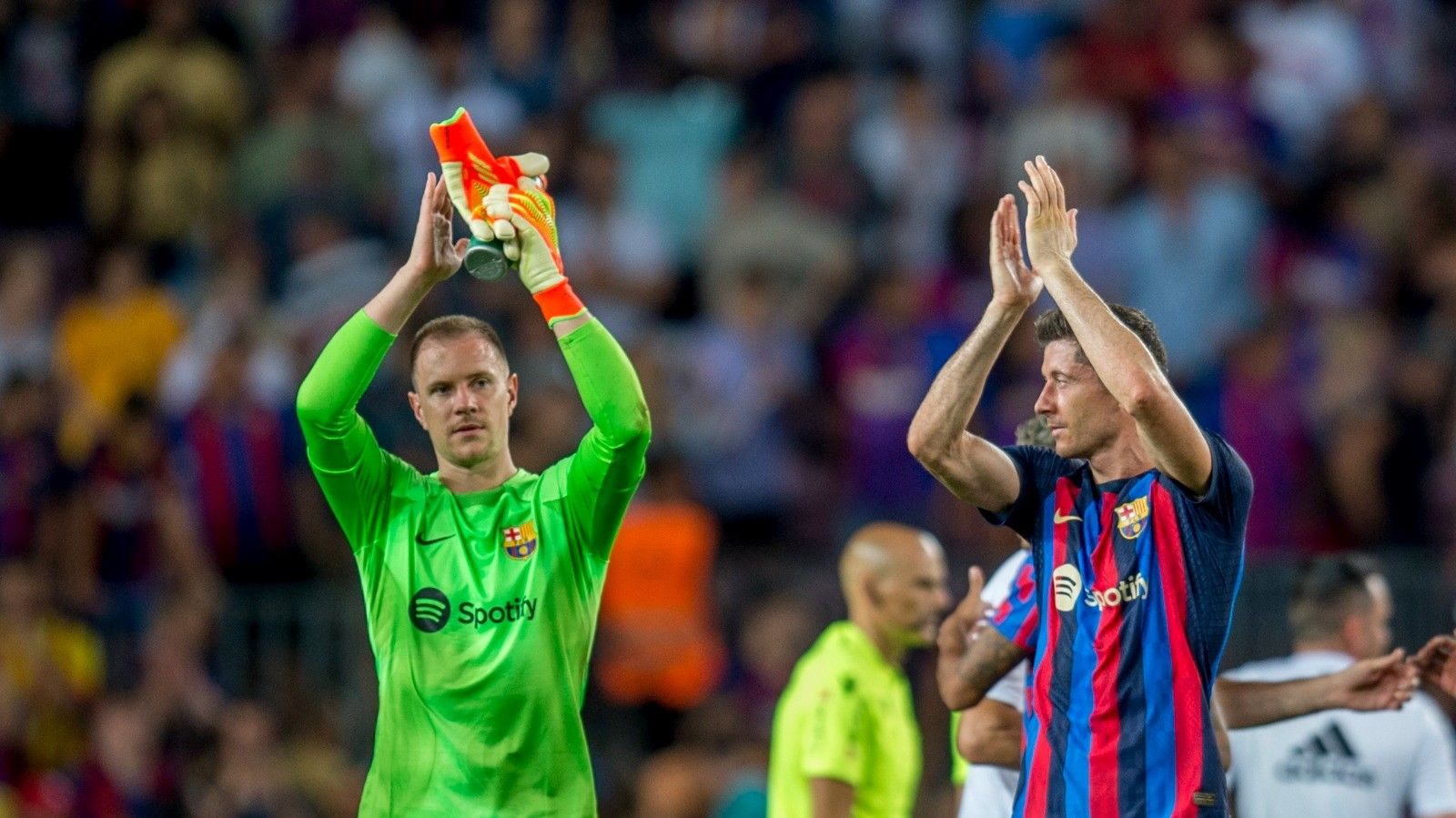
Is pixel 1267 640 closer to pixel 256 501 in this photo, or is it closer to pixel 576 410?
pixel 576 410

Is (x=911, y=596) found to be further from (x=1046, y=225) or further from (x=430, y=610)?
(x=1046, y=225)

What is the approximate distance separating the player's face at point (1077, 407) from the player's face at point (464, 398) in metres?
1.72

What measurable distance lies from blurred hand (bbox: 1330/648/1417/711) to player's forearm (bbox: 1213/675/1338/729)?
0.06 metres

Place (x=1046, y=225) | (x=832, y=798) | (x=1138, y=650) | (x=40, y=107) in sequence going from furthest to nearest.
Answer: (x=40, y=107)
(x=832, y=798)
(x=1046, y=225)
(x=1138, y=650)

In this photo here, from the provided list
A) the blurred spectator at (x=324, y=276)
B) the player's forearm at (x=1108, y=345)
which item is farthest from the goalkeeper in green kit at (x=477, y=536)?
the blurred spectator at (x=324, y=276)

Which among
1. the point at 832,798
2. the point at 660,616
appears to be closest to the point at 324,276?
the point at 660,616

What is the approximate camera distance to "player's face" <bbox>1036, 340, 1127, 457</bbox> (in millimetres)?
6121

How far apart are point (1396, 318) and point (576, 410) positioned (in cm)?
550

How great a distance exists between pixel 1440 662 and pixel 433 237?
10.9ft

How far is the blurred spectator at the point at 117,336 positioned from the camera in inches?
551

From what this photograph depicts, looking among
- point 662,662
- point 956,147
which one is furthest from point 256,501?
point 956,147

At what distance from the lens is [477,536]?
22.0 feet

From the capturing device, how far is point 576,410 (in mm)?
12961

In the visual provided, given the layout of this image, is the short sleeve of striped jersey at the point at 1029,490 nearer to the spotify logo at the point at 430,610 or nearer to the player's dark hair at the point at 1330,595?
the spotify logo at the point at 430,610
